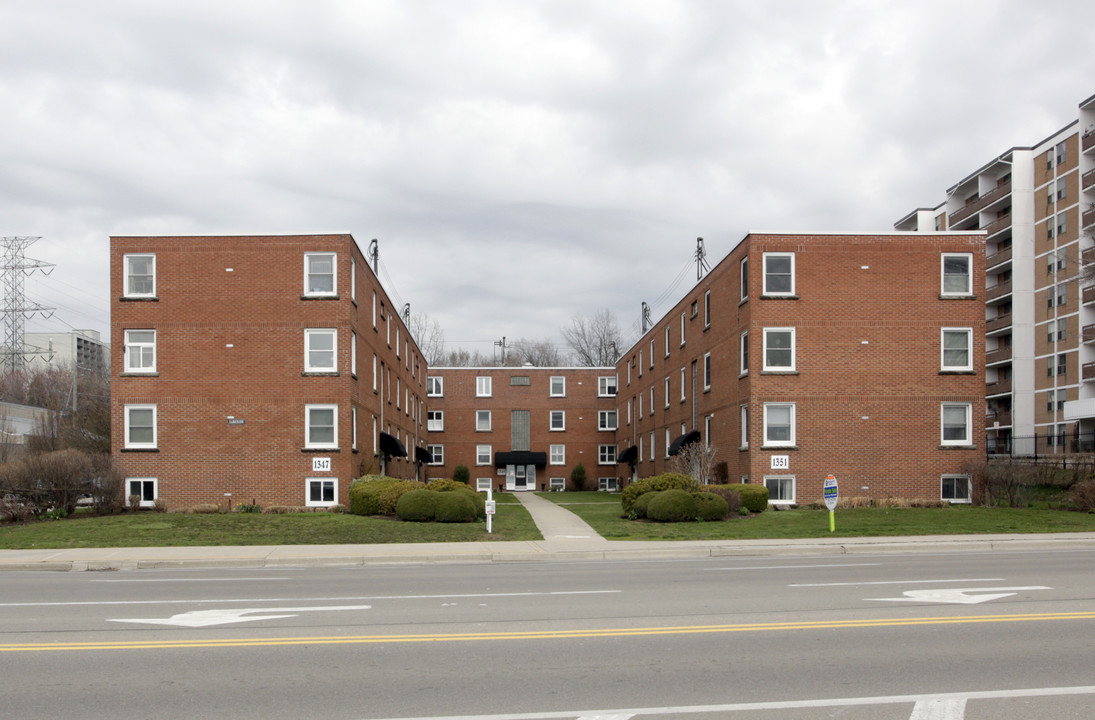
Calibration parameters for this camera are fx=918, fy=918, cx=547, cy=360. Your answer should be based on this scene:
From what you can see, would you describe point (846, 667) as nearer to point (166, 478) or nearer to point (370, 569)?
point (370, 569)

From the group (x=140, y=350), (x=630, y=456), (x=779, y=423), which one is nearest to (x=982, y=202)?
(x=630, y=456)

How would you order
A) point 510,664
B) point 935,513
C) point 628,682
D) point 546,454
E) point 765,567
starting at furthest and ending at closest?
point 546,454 < point 935,513 < point 765,567 < point 510,664 < point 628,682

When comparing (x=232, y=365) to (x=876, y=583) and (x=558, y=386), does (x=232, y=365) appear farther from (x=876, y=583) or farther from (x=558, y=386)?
(x=558, y=386)

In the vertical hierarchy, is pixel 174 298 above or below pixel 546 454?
above

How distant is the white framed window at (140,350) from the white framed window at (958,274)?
27754 millimetres

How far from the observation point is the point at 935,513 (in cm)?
2717

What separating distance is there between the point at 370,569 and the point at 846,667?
36.1 ft

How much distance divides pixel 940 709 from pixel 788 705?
1039 mm

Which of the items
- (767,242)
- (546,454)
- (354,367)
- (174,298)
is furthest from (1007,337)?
(174,298)

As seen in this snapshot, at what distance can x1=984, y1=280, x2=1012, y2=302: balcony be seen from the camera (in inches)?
2460

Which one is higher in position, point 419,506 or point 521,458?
point 419,506

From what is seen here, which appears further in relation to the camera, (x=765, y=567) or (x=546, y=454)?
(x=546, y=454)

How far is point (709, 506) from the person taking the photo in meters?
25.4

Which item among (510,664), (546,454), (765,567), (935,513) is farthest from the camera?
(546,454)
